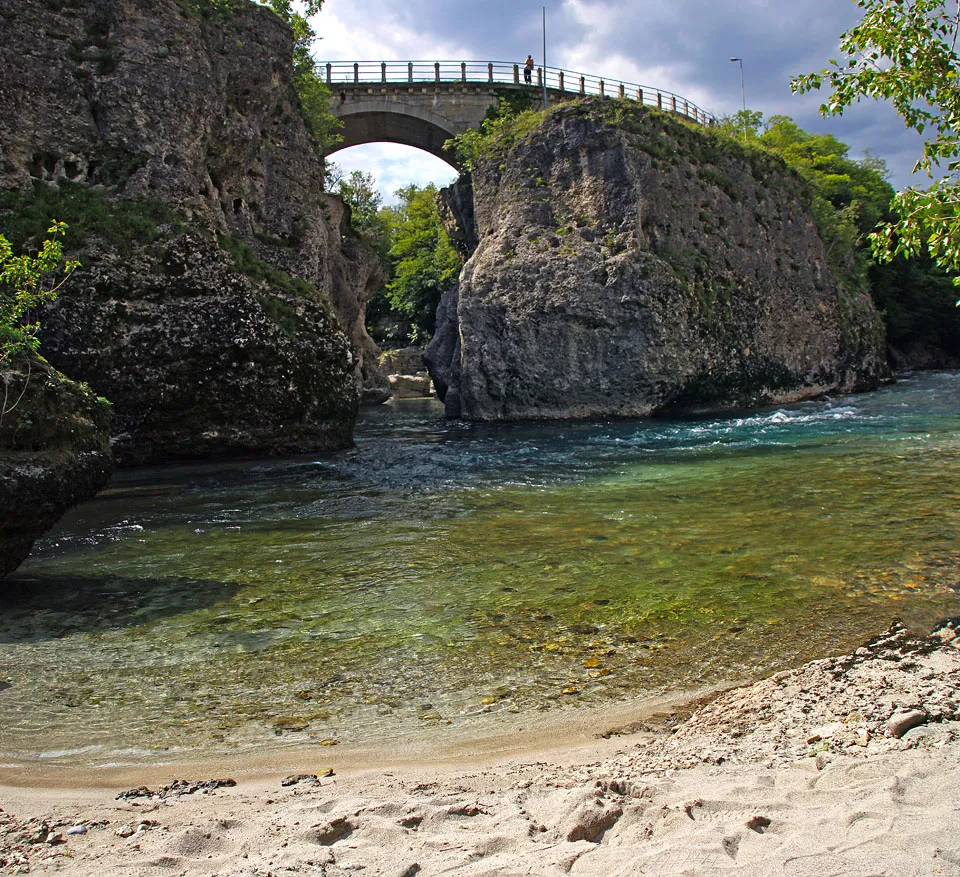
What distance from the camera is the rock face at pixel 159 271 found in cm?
1402

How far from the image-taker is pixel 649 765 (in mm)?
3752

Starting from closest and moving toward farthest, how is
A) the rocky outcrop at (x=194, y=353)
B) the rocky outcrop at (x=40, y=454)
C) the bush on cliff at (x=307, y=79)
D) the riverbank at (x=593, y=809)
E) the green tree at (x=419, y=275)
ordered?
the riverbank at (x=593, y=809), the rocky outcrop at (x=40, y=454), the rocky outcrop at (x=194, y=353), the bush on cliff at (x=307, y=79), the green tree at (x=419, y=275)

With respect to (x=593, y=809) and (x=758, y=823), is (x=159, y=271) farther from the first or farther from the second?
(x=758, y=823)

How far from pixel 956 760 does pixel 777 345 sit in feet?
80.3

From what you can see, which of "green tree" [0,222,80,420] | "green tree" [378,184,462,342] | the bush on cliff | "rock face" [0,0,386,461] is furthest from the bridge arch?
"green tree" [0,222,80,420]

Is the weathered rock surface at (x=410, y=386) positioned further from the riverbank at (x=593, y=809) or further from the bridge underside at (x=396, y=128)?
the riverbank at (x=593, y=809)

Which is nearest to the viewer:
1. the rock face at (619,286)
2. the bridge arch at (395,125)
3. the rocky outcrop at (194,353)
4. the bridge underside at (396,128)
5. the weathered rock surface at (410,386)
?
the rocky outcrop at (194,353)

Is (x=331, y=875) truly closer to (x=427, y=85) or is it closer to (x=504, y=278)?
(x=504, y=278)

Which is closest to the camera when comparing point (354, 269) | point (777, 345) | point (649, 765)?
point (649, 765)

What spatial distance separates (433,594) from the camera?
684cm

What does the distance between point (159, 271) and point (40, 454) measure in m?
8.21

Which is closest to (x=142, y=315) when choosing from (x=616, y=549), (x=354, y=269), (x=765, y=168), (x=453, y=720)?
(x=616, y=549)

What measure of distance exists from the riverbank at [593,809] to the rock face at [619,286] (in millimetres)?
18694

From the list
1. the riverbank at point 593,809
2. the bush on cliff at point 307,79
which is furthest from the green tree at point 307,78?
the riverbank at point 593,809
